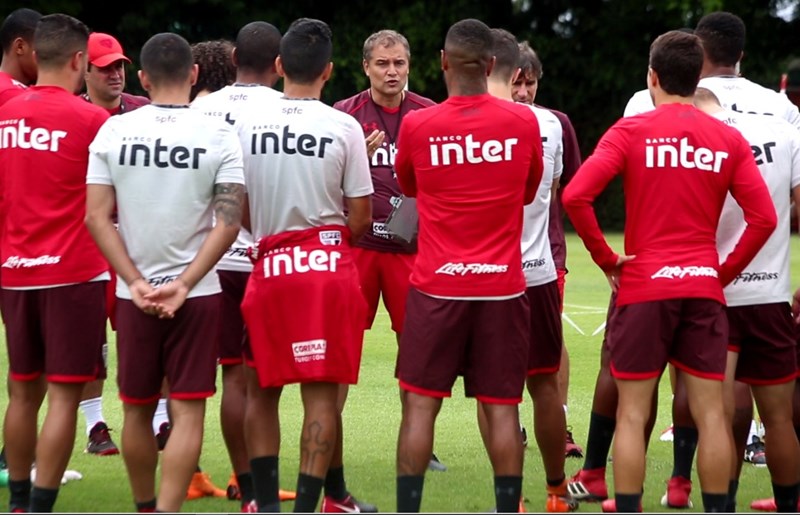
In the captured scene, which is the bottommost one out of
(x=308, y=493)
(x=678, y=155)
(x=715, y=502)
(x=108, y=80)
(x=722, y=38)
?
(x=308, y=493)

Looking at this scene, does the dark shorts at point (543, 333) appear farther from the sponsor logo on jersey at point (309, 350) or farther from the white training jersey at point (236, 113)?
the white training jersey at point (236, 113)

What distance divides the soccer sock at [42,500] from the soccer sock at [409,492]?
5.33ft

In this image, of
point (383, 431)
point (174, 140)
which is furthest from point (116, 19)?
point (174, 140)

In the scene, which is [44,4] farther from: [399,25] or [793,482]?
[793,482]

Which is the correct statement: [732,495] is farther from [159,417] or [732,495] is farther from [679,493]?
[159,417]

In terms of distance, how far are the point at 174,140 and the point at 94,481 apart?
2.50 m

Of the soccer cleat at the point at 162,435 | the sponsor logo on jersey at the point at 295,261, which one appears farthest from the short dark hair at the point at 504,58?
the soccer cleat at the point at 162,435

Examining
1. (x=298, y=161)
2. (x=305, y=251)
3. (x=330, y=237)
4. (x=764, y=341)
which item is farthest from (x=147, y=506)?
(x=764, y=341)

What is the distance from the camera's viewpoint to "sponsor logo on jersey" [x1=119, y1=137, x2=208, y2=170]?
6.31 meters

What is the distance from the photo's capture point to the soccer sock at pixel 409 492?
6.47 m

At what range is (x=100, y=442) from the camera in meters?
Answer: 8.82

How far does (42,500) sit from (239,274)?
59.4 inches

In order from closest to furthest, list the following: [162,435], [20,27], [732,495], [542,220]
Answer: [732,495], [542,220], [20,27], [162,435]

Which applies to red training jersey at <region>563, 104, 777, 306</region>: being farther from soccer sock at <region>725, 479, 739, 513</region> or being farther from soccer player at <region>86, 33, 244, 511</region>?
soccer player at <region>86, 33, 244, 511</region>
